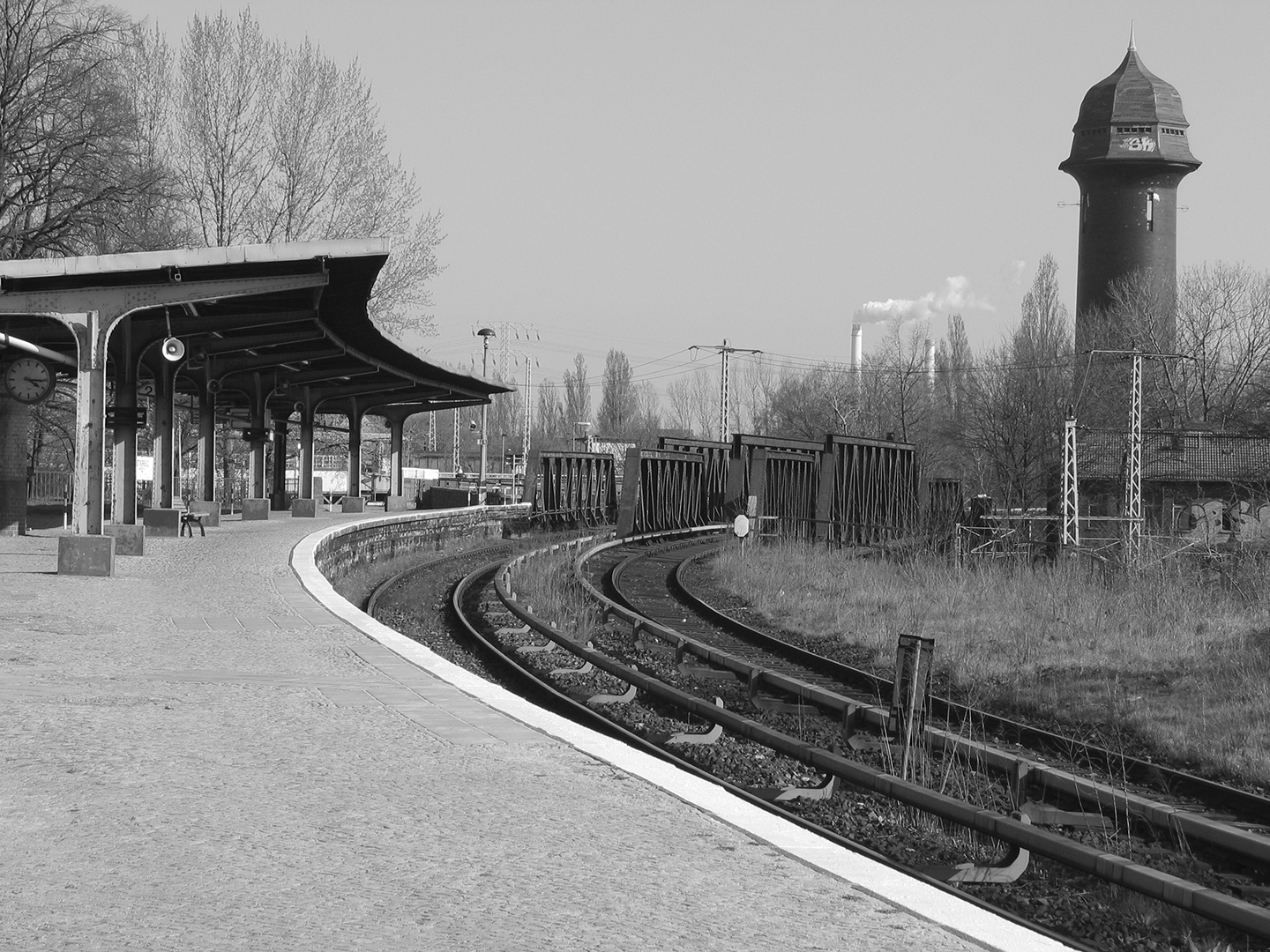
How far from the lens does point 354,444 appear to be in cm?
4425

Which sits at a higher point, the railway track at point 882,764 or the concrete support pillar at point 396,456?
the concrete support pillar at point 396,456

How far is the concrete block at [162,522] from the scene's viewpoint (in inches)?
1032

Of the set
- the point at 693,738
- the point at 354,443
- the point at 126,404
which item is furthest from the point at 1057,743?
the point at 354,443

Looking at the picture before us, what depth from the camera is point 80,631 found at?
39.2 ft

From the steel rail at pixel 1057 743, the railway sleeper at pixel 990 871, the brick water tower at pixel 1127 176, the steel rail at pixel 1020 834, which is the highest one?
the brick water tower at pixel 1127 176

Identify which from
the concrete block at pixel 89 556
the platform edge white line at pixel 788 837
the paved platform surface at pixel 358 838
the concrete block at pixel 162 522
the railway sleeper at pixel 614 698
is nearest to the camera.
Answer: the paved platform surface at pixel 358 838

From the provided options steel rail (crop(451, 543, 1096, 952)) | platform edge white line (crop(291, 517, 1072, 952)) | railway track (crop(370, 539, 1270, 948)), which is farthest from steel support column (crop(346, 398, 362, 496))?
platform edge white line (crop(291, 517, 1072, 952))

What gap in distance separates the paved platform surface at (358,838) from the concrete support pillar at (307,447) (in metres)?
30.9

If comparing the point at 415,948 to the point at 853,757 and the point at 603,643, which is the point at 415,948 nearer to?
the point at 853,757

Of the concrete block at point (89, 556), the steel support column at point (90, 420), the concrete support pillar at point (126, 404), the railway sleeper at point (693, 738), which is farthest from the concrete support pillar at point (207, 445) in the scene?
the railway sleeper at point (693, 738)

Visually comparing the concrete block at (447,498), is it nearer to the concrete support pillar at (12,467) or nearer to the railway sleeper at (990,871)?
the concrete support pillar at (12,467)

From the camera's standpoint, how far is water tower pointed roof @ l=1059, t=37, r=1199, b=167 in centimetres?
8806

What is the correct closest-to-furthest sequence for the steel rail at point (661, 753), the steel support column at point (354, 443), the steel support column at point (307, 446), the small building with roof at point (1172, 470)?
the steel rail at point (661, 753), the steel support column at point (307, 446), the steel support column at point (354, 443), the small building with roof at point (1172, 470)

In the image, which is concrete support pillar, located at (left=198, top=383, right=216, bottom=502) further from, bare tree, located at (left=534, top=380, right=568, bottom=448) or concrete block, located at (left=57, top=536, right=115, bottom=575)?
bare tree, located at (left=534, top=380, right=568, bottom=448)
